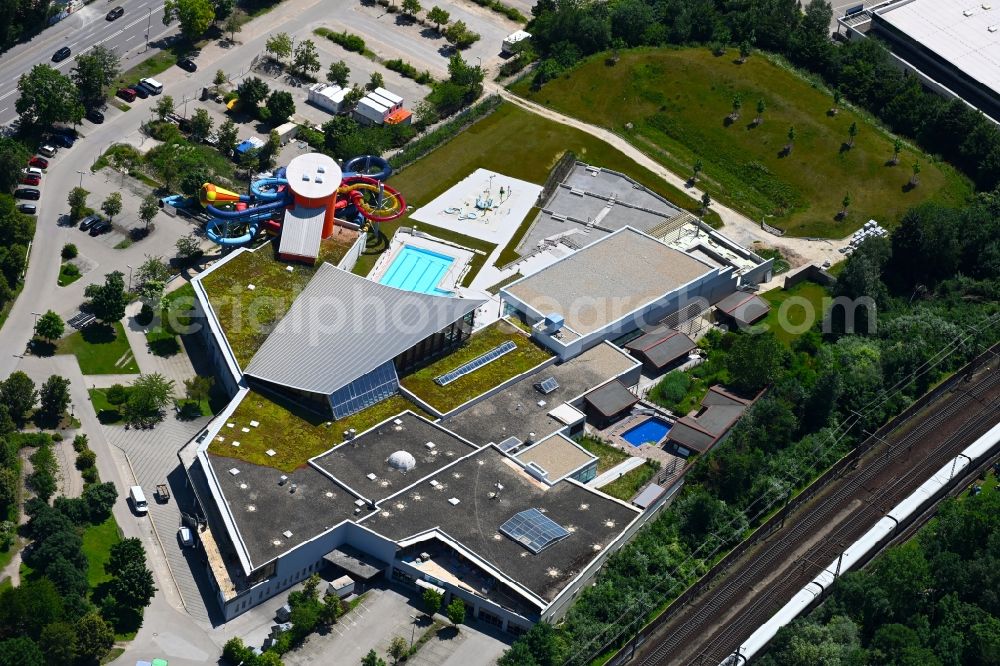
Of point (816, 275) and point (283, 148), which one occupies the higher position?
point (816, 275)

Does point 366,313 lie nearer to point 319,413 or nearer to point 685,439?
A: point 319,413

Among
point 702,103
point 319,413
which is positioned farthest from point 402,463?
point 702,103

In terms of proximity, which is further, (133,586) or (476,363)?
(476,363)

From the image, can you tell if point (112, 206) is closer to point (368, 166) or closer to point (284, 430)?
point (368, 166)

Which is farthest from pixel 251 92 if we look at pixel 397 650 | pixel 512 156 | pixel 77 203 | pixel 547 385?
pixel 397 650

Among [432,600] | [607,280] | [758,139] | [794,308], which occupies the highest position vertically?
[758,139]

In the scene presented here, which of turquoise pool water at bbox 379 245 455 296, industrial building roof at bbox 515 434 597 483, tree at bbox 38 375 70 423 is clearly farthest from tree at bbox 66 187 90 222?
industrial building roof at bbox 515 434 597 483
